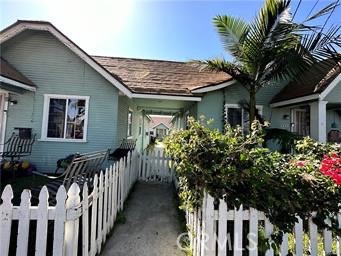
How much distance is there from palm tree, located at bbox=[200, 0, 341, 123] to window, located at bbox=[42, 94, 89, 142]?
16.2 ft

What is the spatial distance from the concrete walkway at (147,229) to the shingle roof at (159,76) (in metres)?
4.54

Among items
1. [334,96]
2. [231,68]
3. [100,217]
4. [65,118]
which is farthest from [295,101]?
[65,118]

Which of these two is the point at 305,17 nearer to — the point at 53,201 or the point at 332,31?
the point at 332,31

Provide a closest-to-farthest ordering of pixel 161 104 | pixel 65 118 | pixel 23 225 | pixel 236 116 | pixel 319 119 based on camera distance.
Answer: pixel 23 225, pixel 319 119, pixel 65 118, pixel 236 116, pixel 161 104

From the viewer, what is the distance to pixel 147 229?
483cm

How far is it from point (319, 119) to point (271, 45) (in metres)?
3.18

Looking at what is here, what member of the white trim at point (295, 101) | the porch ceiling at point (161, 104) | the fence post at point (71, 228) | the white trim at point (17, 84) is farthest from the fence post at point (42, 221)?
the white trim at point (295, 101)

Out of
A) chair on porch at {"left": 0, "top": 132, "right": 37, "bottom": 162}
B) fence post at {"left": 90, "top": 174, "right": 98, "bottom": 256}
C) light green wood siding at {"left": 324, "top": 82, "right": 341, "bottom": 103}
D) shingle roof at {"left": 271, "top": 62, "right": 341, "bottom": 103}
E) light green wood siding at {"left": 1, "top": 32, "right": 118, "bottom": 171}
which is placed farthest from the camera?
light green wood siding at {"left": 324, "top": 82, "right": 341, "bottom": 103}

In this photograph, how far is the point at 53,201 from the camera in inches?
181

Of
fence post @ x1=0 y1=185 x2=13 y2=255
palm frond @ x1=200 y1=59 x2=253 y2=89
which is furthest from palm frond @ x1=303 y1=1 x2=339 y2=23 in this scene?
fence post @ x1=0 y1=185 x2=13 y2=255

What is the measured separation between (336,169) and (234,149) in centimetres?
127

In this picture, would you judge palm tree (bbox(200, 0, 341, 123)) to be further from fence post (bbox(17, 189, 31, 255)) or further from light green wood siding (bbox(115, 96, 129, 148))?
fence post (bbox(17, 189, 31, 255))

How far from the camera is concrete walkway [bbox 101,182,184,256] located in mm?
3998

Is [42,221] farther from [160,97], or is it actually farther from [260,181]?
[160,97]
